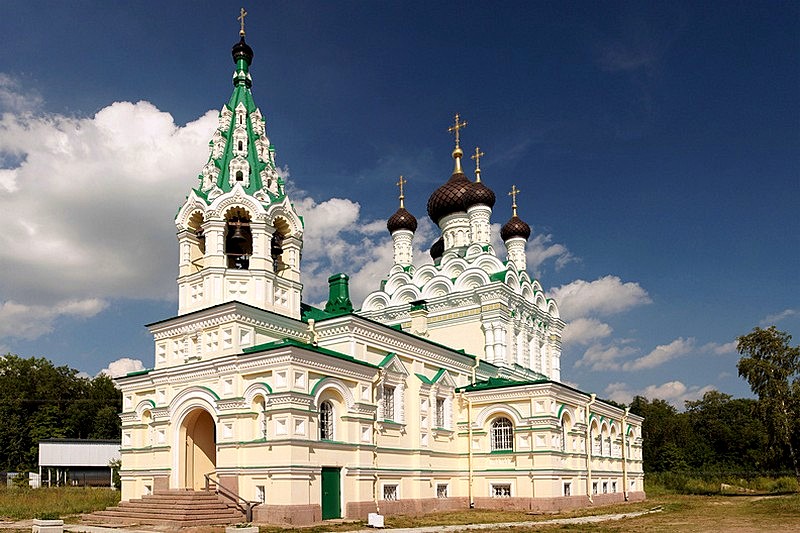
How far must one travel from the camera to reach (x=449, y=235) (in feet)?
125

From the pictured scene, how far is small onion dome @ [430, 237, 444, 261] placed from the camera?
40.4 meters

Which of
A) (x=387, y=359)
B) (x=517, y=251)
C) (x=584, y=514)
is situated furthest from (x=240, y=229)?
(x=517, y=251)

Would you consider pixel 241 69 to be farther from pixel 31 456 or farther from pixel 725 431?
pixel 725 431

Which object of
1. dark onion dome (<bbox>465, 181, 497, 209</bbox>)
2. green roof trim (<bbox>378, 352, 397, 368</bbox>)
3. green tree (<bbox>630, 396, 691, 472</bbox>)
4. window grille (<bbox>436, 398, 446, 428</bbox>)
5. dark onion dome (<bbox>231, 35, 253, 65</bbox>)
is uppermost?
dark onion dome (<bbox>231, 35, 253, 65</bbox>)

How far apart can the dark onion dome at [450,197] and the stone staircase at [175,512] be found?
2199 centimetres

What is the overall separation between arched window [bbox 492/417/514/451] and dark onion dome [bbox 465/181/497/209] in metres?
13.8

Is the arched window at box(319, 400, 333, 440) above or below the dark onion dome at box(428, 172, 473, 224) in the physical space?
below

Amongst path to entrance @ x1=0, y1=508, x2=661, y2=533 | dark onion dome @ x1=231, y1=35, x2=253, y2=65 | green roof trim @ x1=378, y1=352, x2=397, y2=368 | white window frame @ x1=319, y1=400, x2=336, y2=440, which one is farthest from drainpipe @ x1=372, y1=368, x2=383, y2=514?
dark onion dome @ x1=231, y1=35, x2=253, y2=65

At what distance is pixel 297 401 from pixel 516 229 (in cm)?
2274

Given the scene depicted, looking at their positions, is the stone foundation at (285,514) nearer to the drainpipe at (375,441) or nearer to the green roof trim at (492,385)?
the drainpipe at (375,441)

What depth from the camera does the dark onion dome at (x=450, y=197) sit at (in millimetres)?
37594

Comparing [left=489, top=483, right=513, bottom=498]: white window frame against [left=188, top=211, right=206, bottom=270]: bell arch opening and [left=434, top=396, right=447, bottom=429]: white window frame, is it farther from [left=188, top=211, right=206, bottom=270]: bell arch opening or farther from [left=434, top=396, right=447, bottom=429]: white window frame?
[left=188, top=211, right=206, bottom=270]: bell arch opening

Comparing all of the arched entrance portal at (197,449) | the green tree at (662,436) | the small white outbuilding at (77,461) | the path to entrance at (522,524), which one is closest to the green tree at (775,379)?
the path to entrance at (522,524)

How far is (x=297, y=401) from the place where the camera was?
18.8 m
